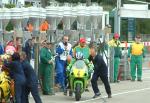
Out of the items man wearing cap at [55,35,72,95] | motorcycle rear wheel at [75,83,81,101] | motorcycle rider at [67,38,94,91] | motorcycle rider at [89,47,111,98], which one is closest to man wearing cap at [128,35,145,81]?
motorcycle rider at [67,38,94,91]

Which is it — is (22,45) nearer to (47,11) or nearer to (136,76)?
(47,11)

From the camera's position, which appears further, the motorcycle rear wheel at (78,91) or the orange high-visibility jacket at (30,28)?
the orange high-visibility jacket at (30,28)

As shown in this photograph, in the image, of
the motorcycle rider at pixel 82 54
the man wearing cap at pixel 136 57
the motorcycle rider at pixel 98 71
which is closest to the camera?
the motorcycle rider at pixel 82 54

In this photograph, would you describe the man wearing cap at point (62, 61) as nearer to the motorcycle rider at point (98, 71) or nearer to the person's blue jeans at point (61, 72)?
the person's blue jeans at point (61, 72)

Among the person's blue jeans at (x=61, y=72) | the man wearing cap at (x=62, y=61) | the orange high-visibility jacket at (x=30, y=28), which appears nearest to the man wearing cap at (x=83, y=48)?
the man wearing cap at (x=62, y=61)

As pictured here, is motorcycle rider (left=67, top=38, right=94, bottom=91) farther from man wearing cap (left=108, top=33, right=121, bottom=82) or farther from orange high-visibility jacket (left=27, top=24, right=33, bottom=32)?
man wearing cap (left=108, top=33, right=121, bottom=82)

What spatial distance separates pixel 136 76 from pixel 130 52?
106 centimetres

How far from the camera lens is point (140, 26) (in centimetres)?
5106

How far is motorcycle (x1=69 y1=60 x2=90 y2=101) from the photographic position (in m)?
17.8

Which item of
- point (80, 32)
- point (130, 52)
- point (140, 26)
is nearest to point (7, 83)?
point (80, 32)

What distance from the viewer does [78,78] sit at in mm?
18016

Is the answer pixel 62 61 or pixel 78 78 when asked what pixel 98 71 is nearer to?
pixel 78 78

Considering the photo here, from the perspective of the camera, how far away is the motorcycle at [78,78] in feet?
58.5

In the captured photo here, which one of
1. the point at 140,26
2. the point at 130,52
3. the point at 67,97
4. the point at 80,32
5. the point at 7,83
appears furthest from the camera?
the point at 140,26
